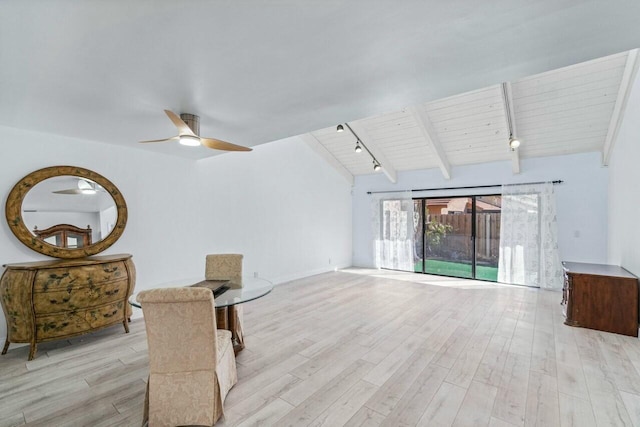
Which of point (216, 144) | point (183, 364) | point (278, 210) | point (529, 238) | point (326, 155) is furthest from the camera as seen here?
point (326, 155)

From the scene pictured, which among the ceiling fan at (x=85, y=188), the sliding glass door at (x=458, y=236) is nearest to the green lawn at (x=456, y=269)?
the sliding glass door at (x=458, y=236)

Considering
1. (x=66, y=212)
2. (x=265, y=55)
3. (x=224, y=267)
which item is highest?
(x=265, y=55)

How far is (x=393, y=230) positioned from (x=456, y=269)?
169cm

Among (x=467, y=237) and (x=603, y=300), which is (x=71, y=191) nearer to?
(x=603, y=300)

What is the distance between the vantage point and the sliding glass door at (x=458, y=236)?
5.95 meters

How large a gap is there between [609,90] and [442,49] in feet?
12.6

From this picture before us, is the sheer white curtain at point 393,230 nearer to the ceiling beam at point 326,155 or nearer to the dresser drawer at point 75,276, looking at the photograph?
the ceiling beam at point 326,155

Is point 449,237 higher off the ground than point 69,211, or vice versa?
point 69,211

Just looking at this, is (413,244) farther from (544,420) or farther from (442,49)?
(442,49)

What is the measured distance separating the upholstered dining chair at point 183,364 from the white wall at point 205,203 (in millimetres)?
2391

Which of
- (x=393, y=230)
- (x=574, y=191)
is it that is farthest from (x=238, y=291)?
(x=574, y=191)

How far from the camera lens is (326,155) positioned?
23.0 feet

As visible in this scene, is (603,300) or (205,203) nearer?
(603,300)

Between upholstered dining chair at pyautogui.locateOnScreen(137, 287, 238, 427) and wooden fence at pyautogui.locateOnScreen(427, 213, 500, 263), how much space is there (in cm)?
593
